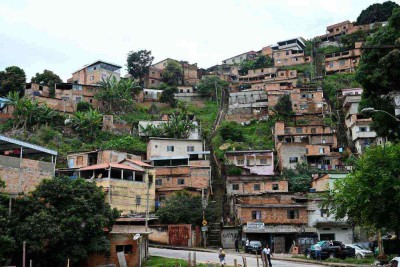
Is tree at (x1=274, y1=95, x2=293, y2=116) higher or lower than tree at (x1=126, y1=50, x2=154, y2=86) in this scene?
lower

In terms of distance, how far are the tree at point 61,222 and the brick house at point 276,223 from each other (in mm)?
16760

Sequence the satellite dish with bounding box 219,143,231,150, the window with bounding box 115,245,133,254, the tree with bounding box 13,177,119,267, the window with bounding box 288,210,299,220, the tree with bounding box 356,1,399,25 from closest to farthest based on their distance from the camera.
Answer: the tree with bounding box 13,177,119,267 → the window with bounding box 115,245,133,254 → the window with bounding box 288,210,299,220 → the satellite dish with bounding box 219,143,231,150 → the tree with bounding box 356,1,399,25

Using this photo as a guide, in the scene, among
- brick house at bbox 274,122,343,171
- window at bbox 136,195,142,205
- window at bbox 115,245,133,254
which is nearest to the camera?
window at bbox 115,245,133,254

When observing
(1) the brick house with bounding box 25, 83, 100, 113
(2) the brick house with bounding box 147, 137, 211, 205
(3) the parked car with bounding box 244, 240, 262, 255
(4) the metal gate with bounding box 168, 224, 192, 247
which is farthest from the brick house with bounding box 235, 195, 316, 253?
(1) the brick house with bounding box 25, 83, 100, 113

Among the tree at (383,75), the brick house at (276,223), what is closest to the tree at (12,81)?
the brick house at (276,223)

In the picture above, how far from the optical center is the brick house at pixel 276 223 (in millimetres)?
43469

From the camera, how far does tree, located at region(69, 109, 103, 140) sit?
66188mm

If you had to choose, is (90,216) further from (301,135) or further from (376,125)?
(301,135)

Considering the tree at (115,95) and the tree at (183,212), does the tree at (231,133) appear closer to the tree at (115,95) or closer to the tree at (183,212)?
the tree at (115,95)

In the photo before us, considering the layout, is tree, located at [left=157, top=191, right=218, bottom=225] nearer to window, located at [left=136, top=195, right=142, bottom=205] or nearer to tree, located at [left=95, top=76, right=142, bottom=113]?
window, located at [left=136, top=195, right=142, bottom=205]

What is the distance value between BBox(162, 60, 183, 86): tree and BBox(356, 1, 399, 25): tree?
44.9 metres

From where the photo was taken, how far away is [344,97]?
240ft

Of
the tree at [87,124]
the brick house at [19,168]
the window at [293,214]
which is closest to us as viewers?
the brick house at [19,168]

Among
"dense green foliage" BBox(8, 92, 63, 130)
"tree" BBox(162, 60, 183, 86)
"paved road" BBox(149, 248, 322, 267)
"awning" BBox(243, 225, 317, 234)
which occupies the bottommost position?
"paved road" BBox(149, 248, 322, 267)
